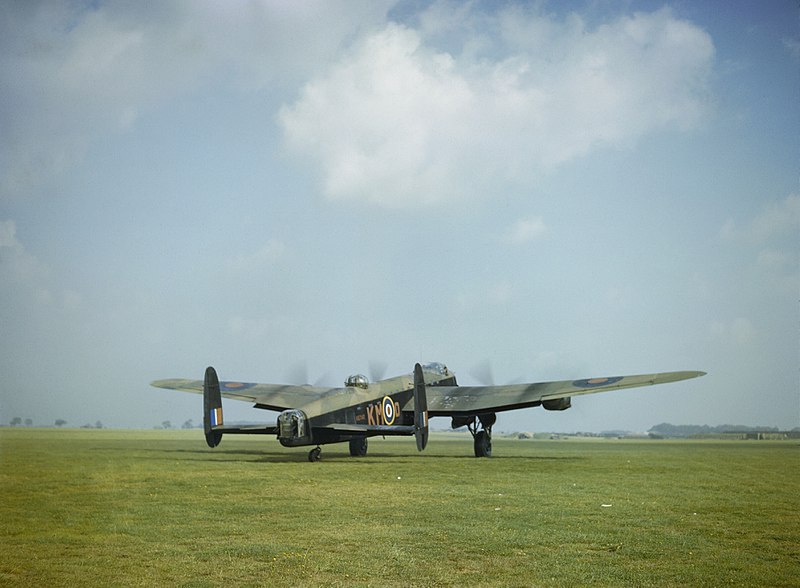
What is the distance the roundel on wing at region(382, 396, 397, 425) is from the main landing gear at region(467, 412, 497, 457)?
4.16 m

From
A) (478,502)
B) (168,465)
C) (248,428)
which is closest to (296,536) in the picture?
(478,502)

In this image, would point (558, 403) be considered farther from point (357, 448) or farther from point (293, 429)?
point (293, 429)

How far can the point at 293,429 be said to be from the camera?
104 feet

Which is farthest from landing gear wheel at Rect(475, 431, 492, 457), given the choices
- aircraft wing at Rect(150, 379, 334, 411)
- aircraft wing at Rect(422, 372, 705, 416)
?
aircraft wing at Rect(150, 379, 334, 411)

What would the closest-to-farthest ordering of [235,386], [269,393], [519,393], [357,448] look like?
[519,393]
[357,448]
[269,393]
[235,386]

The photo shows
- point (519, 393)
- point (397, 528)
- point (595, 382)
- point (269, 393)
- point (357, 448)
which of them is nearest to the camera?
point (397, 528)

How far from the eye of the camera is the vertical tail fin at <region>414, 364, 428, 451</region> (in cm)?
3008

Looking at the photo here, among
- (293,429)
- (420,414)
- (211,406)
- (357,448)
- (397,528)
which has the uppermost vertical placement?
(211,406)

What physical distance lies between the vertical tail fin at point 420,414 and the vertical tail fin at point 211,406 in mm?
8853

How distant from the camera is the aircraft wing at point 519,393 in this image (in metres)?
34.9

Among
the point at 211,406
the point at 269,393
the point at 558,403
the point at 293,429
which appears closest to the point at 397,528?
the point at 293,429

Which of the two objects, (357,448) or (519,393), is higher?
(519,393)

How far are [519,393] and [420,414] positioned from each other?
8975mm

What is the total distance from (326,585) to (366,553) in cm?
204
